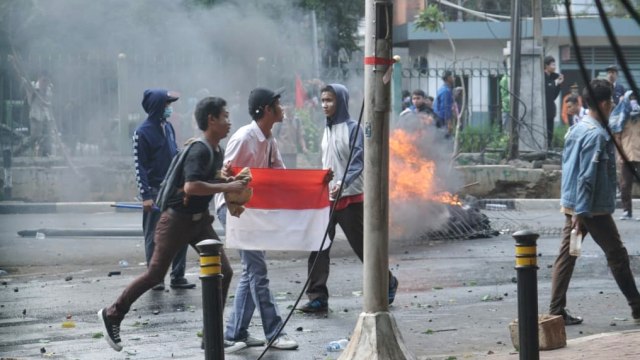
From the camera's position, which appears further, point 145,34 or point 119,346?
point 145,34

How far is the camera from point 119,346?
7.54 metres

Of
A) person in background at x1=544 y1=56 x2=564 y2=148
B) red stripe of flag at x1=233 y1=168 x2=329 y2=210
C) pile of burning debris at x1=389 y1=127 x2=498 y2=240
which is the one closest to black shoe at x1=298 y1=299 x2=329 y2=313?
red stripe of flag at x1=233 y1=168 x2=329 y2=210

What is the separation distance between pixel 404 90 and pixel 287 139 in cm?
363

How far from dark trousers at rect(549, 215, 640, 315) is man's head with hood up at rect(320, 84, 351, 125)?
2074 millimetres

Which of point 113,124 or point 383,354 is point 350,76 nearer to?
point 113,124

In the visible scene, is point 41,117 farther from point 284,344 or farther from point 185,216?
point 284,344

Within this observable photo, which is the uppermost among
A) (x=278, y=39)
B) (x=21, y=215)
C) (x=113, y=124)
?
(x=278, y=39)

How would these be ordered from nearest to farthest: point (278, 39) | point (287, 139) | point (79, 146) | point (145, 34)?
point (79, 146) < point (287, 139) < point (145, 34) < point (278, 39)

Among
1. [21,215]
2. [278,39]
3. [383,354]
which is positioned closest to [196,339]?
[383,354]

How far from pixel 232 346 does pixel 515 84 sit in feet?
43.3

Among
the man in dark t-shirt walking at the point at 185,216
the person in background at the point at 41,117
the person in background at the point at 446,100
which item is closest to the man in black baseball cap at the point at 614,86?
the person in background at the point at 446,100

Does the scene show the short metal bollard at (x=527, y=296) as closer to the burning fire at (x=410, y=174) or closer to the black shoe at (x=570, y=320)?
the black shoe at (x=570, y=320)

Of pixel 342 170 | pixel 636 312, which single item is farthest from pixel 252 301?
pixel 636 312

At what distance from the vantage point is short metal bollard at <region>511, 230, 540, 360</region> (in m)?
6.12
